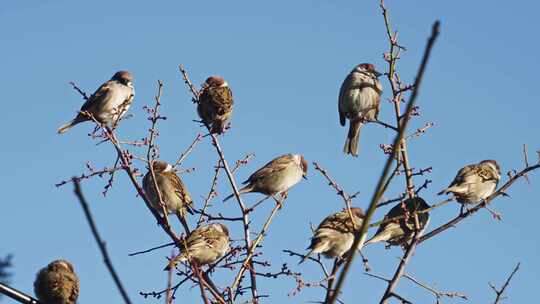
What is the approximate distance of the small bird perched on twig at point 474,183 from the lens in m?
7.44

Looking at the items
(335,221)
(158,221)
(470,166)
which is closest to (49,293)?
(158,221)

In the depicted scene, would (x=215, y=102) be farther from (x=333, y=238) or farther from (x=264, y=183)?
(x=333, y=238)

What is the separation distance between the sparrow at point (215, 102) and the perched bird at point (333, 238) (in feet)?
3.86

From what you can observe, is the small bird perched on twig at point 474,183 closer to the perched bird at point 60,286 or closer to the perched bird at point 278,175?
the perched bird at point 278,175

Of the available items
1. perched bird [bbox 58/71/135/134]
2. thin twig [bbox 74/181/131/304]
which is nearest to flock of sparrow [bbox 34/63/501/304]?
perched bird [bbox 58/71/135/134]

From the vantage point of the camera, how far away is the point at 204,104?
711 centimetres

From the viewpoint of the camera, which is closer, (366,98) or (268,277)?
(268,277)

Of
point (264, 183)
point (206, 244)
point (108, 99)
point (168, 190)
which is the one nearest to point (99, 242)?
point (206, 244)

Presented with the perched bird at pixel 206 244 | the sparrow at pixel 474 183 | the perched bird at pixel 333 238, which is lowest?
the perched bird at pixel 333 238

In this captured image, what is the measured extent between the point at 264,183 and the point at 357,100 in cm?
148

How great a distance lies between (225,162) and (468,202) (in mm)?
2735

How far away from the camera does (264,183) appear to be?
304 inches

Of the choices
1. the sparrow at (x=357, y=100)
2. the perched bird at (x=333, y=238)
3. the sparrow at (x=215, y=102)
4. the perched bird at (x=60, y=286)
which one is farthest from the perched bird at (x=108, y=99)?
the perched bird at (x=333, y=238)

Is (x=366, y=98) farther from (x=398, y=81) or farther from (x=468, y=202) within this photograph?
(x=398, y=81)
